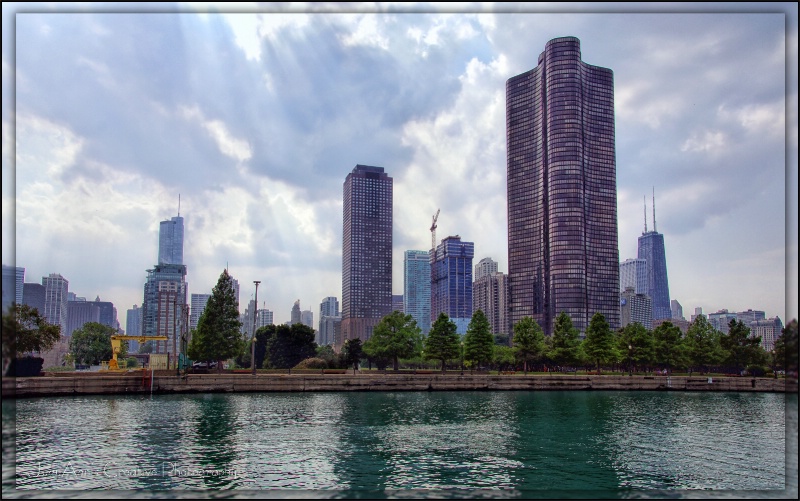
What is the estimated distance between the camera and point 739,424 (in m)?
48.2

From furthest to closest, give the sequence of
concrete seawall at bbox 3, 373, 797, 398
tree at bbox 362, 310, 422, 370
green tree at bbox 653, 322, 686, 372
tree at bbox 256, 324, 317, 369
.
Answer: tree at bbox 256, 324, 317, 369 → green tree at bbox 653, 322, 686, 372 → tree at bbox 362, 310, 422, 370 → concrete seawall at bbox 3, 373, 797, 398

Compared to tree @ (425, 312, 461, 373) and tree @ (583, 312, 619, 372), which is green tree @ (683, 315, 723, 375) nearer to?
tree @ (583, 312, 619, 372)

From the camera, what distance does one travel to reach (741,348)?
342ft

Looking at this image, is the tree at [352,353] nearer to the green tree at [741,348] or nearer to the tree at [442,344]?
the tree at [442,344]

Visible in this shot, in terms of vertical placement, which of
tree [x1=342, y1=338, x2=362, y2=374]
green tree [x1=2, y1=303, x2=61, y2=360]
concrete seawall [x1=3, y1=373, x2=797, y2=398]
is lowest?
concrete seawall [x1=3, y1=373, x2=797, y2=398]

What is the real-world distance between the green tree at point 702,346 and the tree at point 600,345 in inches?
577

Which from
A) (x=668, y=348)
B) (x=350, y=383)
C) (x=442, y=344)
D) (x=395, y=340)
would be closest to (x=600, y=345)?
(x=668, y=348)

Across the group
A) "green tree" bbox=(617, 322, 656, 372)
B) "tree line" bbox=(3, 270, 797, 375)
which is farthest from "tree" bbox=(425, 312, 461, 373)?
"green tree" bbox=(617, 322, 656, 372)

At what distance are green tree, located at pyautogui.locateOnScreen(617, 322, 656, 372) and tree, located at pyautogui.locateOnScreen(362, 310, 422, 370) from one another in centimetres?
3713

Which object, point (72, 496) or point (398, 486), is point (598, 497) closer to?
point (398, 486)

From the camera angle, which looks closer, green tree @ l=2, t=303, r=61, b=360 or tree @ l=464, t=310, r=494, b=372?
green tree @ l=2, t=303, r=61, b=360

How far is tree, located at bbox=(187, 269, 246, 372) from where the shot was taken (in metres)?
97.4

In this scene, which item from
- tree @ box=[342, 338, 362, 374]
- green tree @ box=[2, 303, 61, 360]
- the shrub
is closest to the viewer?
green tree @ box=[2, 303, 61, 360]

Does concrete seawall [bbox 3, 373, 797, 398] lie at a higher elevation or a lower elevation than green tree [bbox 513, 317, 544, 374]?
lower
